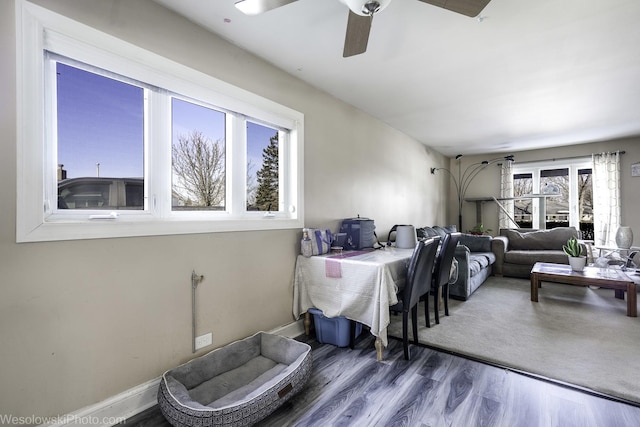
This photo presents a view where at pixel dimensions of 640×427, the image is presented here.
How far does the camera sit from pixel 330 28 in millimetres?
1971

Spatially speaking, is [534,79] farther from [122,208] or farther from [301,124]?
[122,208]

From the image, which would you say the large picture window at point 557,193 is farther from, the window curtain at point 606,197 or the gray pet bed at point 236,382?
the gray pet bed at point 236,382

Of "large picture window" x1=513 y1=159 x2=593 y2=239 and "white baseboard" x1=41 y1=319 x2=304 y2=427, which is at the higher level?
"large picture window" x1=513 y1=159 x2=593 y2=239

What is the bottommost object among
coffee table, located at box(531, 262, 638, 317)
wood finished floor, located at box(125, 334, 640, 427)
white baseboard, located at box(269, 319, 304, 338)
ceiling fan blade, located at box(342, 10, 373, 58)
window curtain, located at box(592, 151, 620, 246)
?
wood finished floor, located at box(125, 334, 640, 427)

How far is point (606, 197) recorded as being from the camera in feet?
16.1

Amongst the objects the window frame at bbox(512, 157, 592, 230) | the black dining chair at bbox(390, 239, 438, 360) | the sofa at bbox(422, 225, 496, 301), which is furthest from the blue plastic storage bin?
the window frame at bbox(512, 157, 592, 230)

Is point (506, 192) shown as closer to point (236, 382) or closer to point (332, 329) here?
point (332, 329)

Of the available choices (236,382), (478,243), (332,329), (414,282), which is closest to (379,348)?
(332,329)

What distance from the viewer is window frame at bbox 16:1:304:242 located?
1.29 metres

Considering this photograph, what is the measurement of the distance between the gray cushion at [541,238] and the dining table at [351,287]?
12.8 feet

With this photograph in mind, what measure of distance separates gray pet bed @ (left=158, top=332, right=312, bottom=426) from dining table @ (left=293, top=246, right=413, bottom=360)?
48cm

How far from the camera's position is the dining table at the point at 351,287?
2.05 meters

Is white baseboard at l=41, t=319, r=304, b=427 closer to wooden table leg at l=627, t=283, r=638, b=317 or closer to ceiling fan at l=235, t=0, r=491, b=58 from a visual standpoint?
ceiling fan at l=235, t=0, r=491, b=58

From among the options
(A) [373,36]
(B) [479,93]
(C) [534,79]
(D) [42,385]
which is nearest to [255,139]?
(A) [373,36]
